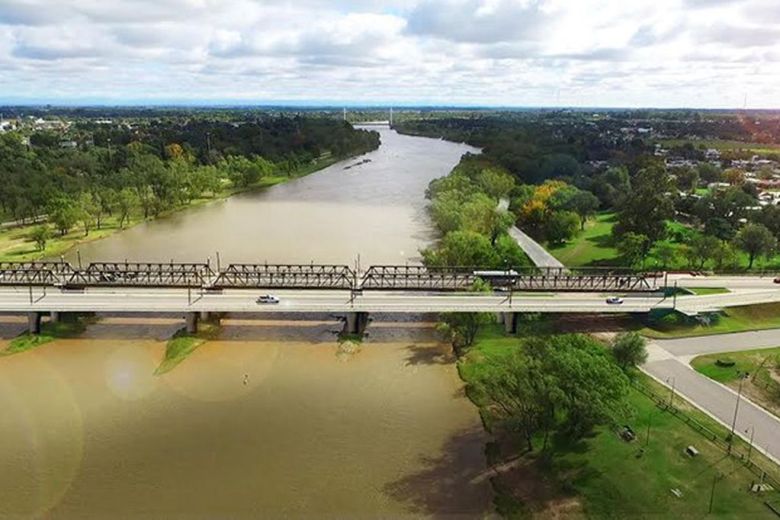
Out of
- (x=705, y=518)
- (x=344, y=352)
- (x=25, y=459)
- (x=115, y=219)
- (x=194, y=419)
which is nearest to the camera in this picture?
(x=705, y=518)

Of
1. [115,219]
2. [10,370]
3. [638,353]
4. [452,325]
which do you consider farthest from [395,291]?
[115,219]

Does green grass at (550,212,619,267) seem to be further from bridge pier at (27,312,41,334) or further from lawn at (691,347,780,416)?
bridge pier at (27,312,41,334)

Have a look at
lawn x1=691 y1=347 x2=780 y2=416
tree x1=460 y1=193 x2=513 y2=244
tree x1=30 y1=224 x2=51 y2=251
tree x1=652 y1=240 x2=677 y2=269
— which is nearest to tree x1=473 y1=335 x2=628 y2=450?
lawn x1=691 y1=347 x2=780 y2=416

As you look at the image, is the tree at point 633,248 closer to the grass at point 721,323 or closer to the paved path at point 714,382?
the grass at point 721,323

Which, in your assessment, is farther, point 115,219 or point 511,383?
point 115,219

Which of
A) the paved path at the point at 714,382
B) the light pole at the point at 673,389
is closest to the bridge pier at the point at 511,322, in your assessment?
the paved path at the point at 714,382

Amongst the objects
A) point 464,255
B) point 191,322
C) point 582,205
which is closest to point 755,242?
point 582,205

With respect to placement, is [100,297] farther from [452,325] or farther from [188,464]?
[452,325]

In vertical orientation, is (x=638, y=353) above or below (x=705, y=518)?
above
